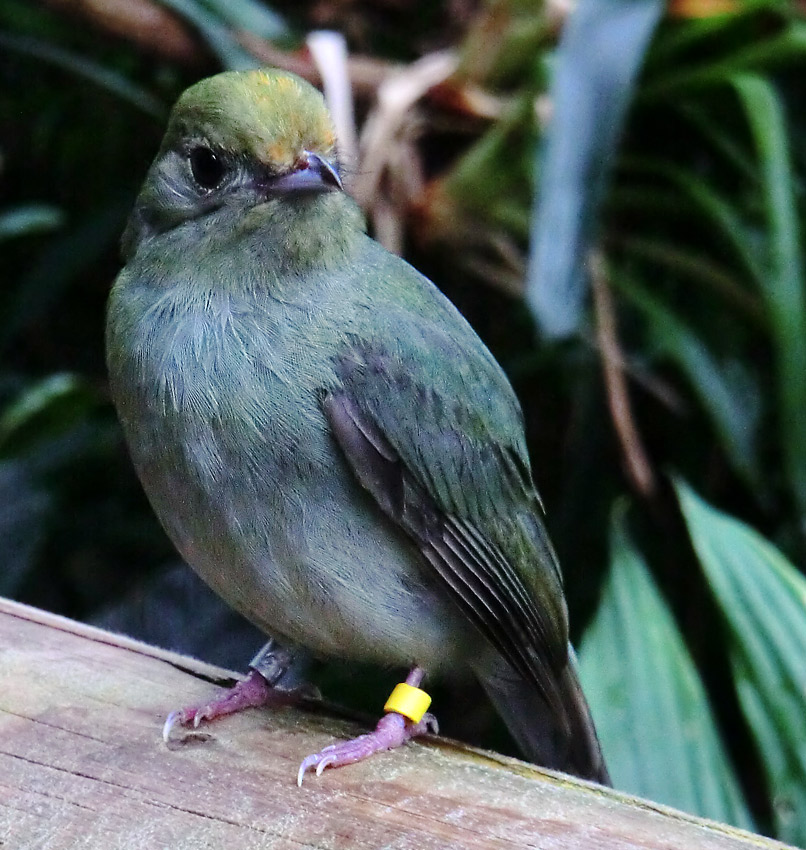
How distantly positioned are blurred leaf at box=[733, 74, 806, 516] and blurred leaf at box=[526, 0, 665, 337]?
1.29 feet

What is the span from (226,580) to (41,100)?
2549mm

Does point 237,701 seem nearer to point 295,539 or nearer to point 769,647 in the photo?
point 295,539

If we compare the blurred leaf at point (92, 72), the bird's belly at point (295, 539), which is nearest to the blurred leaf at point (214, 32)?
the blurred leaf at point (92, 72)

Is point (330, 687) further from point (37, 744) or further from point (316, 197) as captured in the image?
point (316, 197)

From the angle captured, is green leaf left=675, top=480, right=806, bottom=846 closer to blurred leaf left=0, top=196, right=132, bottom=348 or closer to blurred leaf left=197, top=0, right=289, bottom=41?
blurred leaf left=197, top=0, right=289, bottom=41

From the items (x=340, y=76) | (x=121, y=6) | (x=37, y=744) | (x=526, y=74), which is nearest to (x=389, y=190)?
(x=340, y=76)

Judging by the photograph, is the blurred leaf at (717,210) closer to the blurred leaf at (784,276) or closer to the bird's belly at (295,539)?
the blurred leaf at (784,276)

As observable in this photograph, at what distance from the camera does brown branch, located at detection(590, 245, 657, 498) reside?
2.85 m

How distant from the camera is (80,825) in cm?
124

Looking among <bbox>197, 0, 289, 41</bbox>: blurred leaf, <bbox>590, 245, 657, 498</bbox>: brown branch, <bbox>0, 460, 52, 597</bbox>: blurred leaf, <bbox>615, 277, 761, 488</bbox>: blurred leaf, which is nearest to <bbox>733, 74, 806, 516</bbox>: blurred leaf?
<bbox>615, 277, 761, 488</bbox>: blurred leaf

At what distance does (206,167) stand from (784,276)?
5.54 ft

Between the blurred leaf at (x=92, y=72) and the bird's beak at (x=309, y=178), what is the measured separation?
1679 millimetres

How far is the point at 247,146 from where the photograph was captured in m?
1.51

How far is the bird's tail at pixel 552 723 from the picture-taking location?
1900mm
